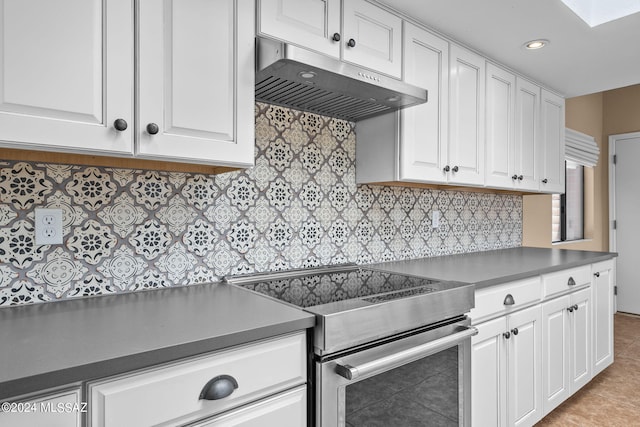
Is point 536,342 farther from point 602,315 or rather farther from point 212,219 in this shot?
point 212,219

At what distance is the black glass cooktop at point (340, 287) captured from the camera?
1.33m

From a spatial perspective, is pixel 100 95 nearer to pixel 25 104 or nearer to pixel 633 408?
pixel 25 104

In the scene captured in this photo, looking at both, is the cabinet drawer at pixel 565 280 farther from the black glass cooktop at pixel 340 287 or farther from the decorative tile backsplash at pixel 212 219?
the black glass cooktop at pixel 340 287

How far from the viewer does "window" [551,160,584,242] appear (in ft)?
13.4

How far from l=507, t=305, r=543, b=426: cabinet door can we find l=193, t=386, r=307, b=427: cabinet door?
1230 millimetres

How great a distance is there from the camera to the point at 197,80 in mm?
1206

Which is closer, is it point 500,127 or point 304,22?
point 304,22

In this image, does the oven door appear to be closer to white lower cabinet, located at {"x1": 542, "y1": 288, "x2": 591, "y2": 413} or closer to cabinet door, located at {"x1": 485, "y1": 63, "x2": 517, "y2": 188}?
white lower cabinet, located at {"x1": 542, "y1": 288, "x2": 591, "y2": 413}

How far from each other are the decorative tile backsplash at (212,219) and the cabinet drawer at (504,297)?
23.6 inches

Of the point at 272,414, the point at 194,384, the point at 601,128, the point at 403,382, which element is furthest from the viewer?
the point at 601,128

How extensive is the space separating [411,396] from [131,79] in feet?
4.51

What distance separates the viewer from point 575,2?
6.13 ft

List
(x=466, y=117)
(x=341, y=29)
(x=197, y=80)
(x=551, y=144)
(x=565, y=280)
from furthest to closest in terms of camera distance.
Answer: (x=551, y=144)
(x=565, y=280)
(x=466, y=117)
(x=341, y=29)
(x=197, y=80)

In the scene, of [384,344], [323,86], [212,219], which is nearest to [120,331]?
[212,219]
